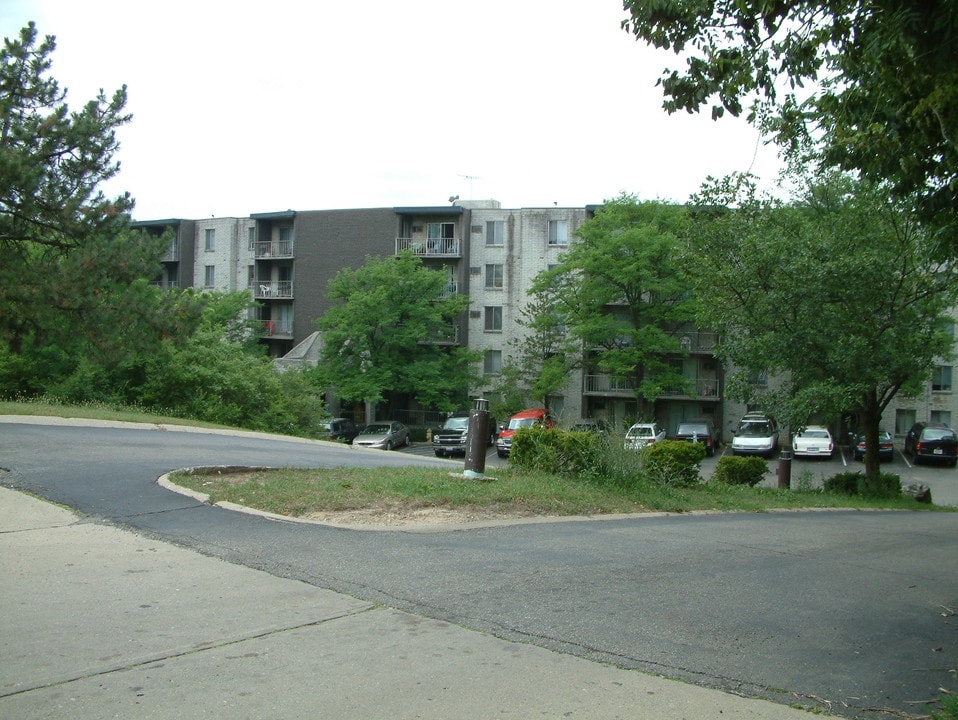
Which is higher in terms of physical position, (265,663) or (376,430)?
(376,430)

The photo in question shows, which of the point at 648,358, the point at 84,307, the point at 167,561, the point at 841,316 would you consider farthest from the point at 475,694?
the point at 648,358

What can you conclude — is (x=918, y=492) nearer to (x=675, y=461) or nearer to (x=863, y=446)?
(x=675, y=461)

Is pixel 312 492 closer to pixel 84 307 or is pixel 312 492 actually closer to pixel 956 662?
pixel 956 662

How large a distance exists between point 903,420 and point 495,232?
998 inches

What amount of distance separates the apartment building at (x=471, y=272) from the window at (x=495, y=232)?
2.5 inches

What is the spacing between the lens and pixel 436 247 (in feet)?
178

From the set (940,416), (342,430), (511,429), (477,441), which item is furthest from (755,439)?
(477,441)

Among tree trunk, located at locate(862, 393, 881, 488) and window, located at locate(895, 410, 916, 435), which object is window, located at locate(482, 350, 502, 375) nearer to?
window, located at locate(895, 410, 916, 435)

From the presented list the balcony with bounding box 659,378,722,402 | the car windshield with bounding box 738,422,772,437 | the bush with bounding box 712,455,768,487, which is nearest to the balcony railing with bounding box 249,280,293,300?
the balcony with bounding box 659,378,722,402

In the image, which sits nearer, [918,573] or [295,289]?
[918,573]

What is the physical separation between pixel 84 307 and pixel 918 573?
2179 cm

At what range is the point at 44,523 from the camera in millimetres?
8930

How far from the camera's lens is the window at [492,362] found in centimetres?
5347

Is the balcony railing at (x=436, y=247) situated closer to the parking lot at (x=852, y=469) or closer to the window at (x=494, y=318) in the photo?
the window at (x=494, y=318)
